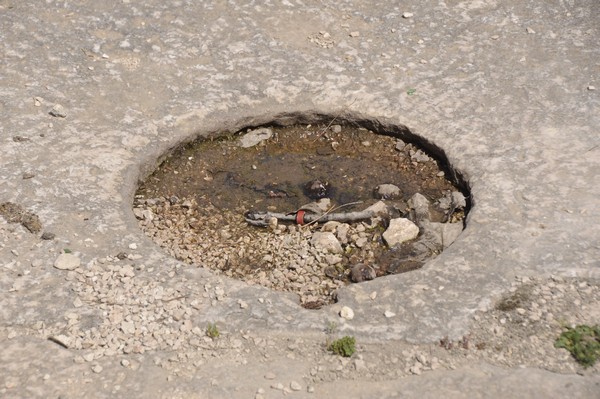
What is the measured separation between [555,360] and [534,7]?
4.48m

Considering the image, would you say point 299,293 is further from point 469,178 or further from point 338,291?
point 469,178

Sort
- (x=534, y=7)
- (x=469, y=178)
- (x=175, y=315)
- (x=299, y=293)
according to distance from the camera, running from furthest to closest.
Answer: (x=534, y=7) < (x=469, y=178) < (x=299, y=293) < (x=175, y=315)

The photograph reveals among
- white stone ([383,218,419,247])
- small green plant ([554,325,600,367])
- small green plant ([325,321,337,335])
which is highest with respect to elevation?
small green plant ([554,325,600,367])

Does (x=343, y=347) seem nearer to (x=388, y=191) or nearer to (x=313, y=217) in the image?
(x=313, y=217)

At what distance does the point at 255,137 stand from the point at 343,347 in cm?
296

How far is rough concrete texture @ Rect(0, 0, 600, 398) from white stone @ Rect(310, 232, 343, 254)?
2.44 feet

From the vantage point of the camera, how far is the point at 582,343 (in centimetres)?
447

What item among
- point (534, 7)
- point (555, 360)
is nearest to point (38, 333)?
point (555, 360)

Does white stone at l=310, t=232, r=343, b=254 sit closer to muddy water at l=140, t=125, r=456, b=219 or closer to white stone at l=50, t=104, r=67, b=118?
muddy water at l=140, t=125, r=456, b=219

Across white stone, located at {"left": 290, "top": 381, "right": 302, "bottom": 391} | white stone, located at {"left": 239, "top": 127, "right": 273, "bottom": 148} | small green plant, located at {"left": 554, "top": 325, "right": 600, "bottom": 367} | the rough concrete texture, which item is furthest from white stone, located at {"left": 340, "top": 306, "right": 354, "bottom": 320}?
white stone, located at {"left": 239, "top": 127, "right": 273, "bottom": 148}

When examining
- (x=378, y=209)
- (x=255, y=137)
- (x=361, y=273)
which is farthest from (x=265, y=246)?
(x=255, y=137)

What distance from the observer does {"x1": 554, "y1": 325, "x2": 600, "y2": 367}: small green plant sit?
14.4ft

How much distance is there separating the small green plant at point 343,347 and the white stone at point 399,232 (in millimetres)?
1420

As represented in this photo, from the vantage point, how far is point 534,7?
763 cm
